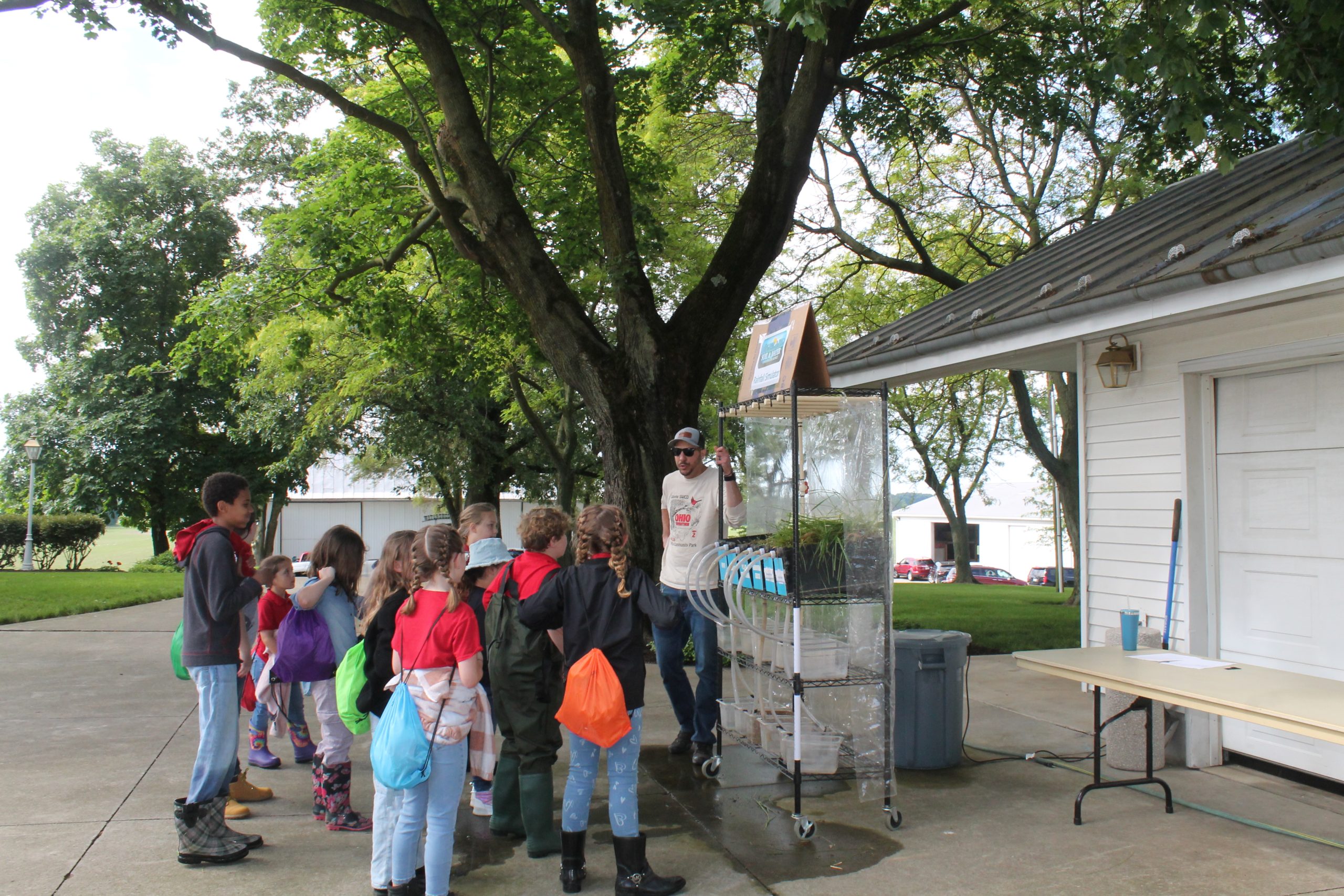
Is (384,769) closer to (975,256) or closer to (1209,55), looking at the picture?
(1209,55)

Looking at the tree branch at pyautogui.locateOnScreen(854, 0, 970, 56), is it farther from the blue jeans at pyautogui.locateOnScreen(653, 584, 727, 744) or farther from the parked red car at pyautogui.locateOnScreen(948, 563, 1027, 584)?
the parked red car at pyautogui.locateOnScreen(948, 563, 1027, 584)

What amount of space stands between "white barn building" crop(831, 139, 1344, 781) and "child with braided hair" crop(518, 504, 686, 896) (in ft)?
10.1

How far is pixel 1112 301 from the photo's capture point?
5219 mm

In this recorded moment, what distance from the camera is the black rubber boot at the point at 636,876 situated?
396 cm

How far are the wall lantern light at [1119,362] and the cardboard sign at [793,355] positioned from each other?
2.36 meters

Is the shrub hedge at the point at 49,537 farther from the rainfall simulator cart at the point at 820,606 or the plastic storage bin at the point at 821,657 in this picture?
the plastic storage bin at the point at 821,657

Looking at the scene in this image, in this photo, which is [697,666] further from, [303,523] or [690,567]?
[303,523]

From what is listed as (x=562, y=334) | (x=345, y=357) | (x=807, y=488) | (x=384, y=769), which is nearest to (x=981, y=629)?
(x=562, y=334)

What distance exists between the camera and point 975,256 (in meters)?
19.8

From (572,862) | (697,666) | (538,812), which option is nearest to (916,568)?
(697,666)

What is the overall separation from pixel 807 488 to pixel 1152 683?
2.02m

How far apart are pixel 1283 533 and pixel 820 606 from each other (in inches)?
114

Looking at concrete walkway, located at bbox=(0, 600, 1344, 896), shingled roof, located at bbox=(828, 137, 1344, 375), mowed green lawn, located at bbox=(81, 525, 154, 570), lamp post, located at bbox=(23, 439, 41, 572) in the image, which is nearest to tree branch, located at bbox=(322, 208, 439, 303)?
shingled roof, located at bbox=(828, 137, 1344, 375)

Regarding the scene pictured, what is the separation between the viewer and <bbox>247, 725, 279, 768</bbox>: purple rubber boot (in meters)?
5.98
